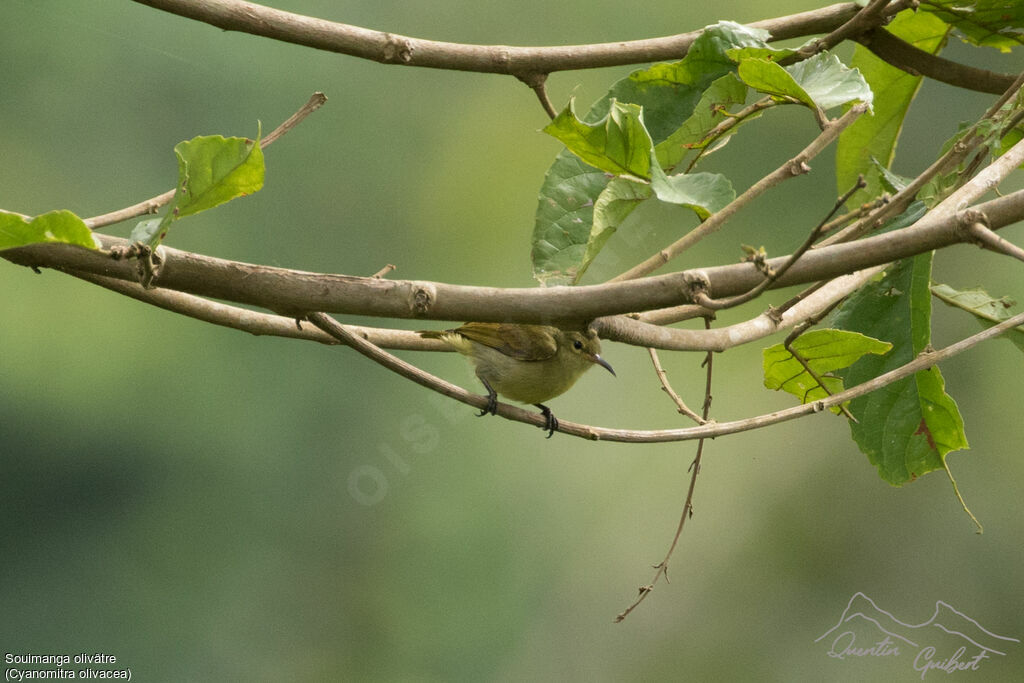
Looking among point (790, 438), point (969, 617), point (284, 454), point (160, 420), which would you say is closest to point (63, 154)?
point (160, 420)

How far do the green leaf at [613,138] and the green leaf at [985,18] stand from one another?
746 mm

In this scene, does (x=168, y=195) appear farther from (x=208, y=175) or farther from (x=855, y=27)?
(x=855, y=27)

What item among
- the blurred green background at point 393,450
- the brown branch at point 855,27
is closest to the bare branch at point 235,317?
the brown branch at point 855,27

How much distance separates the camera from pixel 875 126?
1.81 meters

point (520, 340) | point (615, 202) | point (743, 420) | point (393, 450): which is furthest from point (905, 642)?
point (615, 202)

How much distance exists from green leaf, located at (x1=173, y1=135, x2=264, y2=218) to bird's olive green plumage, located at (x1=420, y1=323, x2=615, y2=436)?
1.48 m

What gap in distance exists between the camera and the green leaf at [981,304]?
1.58 metres

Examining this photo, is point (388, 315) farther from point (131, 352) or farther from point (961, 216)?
point (131, 352)

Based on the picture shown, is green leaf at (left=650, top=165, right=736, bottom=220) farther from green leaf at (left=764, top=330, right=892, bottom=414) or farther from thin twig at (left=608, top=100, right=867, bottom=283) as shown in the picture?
green leaf at (left=764, top=330, right=892, bottom=414)

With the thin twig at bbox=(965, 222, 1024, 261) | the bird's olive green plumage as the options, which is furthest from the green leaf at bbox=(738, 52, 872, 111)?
the bird's olive green plumage

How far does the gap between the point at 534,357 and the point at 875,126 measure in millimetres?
1010

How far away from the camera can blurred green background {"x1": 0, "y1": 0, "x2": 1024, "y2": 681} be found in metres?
3.43

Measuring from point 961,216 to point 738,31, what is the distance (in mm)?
444

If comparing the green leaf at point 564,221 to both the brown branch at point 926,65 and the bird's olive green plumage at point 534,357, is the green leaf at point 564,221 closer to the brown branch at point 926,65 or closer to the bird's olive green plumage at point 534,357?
the brown branch at point 926,65
